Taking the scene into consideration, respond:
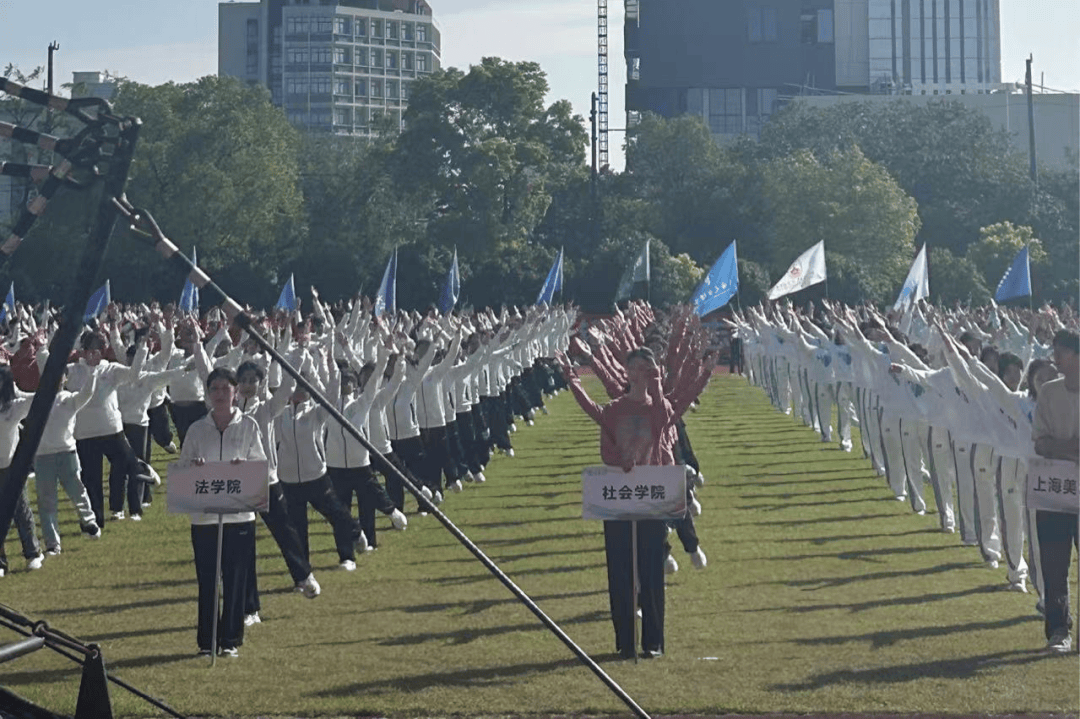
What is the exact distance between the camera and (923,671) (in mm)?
11969

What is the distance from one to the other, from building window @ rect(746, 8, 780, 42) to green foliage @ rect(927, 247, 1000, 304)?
52978mm

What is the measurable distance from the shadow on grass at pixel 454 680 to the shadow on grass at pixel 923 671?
155cm

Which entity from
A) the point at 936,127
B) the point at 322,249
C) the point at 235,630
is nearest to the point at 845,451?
the point at 235,630

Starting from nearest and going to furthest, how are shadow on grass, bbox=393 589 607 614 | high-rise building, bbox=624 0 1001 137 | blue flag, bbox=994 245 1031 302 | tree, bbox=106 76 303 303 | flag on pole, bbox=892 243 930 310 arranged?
1. shadow on grass, bbox=393 589 607 614
2. flag on pole, bbox=892 243 930 310
3. blue flag, bbox=994 245 1031 302
4. tree, bbox=106 76 303 303
5. high-rise building, bbox=624 0 1001 137

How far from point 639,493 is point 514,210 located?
5885cm

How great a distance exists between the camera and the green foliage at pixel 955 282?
67688 mm

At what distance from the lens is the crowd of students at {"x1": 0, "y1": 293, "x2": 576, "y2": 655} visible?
13.0m

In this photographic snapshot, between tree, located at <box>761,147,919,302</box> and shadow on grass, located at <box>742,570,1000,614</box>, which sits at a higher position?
tree, located at <box>761,147,919,302</box>

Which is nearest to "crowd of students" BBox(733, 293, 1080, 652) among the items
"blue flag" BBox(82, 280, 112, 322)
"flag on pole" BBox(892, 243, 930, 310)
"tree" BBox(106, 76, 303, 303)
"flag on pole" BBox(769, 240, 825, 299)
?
"flag on pole" BBox(769, 240, 825, 299)

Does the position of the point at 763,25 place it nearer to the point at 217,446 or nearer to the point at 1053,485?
the point at 217,446

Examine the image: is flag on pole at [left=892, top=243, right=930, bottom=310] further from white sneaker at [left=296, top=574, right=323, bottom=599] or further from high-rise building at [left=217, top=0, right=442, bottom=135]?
high-rise building at [left=217, top=0, right=442, bottom=135]

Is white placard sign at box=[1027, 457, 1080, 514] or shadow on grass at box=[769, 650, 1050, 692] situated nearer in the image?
shadow on grass at box=[769, 650, 1050, 692]

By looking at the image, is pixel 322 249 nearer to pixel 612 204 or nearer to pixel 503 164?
pixel 503 164

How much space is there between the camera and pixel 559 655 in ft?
41.8
